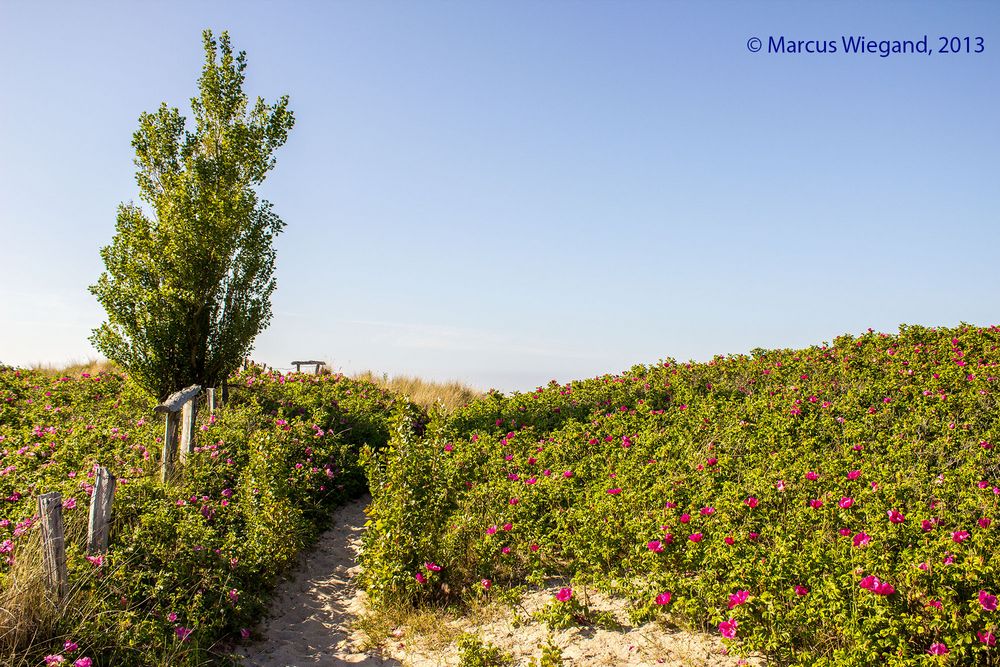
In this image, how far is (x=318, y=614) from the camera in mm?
7160

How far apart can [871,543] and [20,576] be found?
22.3 ft

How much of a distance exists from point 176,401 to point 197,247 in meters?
4.74

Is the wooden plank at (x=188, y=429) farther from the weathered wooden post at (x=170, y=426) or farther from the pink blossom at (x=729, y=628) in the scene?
the pink blossom at (x=729, y=628)

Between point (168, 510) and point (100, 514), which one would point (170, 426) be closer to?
point (168, 510)

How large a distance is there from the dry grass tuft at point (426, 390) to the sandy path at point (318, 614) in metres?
7.83

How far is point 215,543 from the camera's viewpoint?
6664 mm

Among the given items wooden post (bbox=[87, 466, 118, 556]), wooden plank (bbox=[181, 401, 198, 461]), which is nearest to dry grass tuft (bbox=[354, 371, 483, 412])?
wooden plank (bbox=[181, 401, 198, 461])

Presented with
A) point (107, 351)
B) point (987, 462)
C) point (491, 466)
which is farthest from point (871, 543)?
point (107, 351)

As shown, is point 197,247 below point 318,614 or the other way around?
the other way around

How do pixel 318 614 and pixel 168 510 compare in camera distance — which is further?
pixel 318 614

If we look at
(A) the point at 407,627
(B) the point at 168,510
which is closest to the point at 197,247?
(B) the point at 168,510

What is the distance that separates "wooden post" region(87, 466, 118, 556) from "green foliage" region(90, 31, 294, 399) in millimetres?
6950

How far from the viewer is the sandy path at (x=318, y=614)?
20.4 feet

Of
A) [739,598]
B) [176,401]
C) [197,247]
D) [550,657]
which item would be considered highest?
[197,247]
